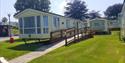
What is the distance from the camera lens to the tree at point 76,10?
8043 cm

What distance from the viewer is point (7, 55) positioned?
16750mm

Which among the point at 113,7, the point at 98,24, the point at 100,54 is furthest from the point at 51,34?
the point at 113,7

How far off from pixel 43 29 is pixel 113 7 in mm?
68417

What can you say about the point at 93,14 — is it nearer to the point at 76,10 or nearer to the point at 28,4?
the point at 76,10

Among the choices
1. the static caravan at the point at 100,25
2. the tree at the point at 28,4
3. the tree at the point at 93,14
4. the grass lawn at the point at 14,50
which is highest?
the tree at the point at 28,4

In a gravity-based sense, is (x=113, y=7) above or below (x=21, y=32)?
above

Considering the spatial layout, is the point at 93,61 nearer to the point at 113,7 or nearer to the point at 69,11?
the point at 69,11

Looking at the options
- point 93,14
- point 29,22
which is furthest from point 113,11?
→ point 29,22

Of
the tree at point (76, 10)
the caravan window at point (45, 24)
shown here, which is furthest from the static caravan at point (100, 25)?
the tree at point (76, 10)

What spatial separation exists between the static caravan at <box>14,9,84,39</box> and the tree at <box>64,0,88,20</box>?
2099 inches

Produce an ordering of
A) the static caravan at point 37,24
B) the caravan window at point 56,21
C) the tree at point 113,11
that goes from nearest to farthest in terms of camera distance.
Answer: the static caravan at point 37,24 → the caravan window at point 56,21 → the tree at point 113,11

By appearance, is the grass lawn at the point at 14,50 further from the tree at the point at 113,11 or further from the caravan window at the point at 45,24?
the tree at the point at 113,11

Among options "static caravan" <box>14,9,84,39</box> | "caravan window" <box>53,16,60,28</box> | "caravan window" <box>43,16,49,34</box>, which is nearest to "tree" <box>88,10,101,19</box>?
"caravan window" <box>53,16,60,28</box>

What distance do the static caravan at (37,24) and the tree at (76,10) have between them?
53316 millimetres
